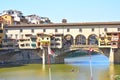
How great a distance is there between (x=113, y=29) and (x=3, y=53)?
1878 cm

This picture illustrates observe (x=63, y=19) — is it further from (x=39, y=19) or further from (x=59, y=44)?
(x=39, y=19)

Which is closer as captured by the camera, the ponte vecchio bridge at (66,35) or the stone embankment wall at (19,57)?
the ponte vecchio bridge at (66,35)

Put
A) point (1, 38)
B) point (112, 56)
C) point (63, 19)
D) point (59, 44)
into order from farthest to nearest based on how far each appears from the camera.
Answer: point (63, 19)
point (1, 38)
point (59, 44)
point (112, 56)

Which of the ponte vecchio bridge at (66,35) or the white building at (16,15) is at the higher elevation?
the white building at (16,15)

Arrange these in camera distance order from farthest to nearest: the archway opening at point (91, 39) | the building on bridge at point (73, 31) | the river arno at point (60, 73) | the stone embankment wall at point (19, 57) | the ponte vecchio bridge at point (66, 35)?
the stone embankment wall at point (19, 57) → the archway opening at point (91, 39) → the building on bridge at point (73, 31) → the ponte vecchio bridge at point (66, 35) → the river arno at point (60, 73)

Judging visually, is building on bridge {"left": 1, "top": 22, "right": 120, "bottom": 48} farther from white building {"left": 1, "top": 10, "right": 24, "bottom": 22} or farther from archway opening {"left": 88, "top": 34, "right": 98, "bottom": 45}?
white building {"left": 1, "top": 10, "right": 24, "bottom": 22}

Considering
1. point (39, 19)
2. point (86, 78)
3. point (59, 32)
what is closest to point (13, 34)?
point (59, 32)

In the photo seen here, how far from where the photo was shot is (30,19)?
96.4 meters

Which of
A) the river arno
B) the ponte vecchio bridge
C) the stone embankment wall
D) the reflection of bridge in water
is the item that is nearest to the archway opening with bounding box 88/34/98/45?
the ponte vecchio bridge

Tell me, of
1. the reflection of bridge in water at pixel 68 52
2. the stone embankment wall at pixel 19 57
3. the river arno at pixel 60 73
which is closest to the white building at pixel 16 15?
the stone embankment wall at pixel 19 57

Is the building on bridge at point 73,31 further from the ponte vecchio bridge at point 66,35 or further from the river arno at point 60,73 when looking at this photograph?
the river arno at point 60,73

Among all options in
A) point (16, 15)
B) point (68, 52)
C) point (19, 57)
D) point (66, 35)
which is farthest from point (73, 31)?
point (16, 15)

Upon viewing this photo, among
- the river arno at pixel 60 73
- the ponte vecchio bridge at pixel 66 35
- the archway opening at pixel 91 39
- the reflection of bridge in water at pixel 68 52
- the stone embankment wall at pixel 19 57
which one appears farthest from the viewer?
the stone embankment wall at pixel 19 57

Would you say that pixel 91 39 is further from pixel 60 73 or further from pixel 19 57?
pixel 60 73
